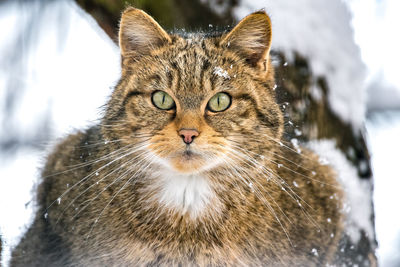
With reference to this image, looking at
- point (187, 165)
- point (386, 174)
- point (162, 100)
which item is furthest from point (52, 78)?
point (386, 174)

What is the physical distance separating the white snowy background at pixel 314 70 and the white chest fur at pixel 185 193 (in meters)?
1.19

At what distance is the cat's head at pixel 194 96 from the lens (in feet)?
7.13

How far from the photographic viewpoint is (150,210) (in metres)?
2.43

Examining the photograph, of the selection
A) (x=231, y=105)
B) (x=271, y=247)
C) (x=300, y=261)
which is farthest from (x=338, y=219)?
(x=231, y=105)

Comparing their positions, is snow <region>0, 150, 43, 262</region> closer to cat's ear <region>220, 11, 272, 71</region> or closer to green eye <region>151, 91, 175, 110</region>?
green eye <region>151, 91, 175, 110</region>

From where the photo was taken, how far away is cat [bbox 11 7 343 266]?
2.25 metres

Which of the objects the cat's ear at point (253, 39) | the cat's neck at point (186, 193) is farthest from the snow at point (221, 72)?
the cat's neck at point (186, 193)

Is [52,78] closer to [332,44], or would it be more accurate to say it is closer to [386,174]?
[332,44]

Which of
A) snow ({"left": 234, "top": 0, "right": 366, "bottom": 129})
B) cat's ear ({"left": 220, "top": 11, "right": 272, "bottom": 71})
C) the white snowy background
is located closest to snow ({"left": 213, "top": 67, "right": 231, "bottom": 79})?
cat's ear ({"left": 220, "top": 11, "right": 272, "bottom": 71})

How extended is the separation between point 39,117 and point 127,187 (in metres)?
1.53

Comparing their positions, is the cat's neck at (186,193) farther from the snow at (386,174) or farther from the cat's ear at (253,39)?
the snow at (386,174)

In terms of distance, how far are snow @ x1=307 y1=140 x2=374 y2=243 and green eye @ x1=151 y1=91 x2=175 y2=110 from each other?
1.44m

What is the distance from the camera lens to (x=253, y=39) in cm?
242

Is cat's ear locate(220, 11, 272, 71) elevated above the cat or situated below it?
above
